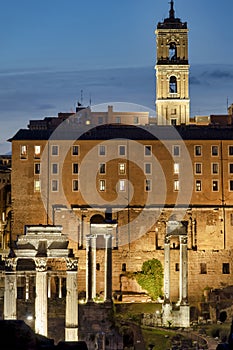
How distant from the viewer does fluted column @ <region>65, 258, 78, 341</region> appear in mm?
38625

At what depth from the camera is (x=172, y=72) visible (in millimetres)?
85188

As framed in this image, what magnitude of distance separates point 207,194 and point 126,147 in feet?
29.5

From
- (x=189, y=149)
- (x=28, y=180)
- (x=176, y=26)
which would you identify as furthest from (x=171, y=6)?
(x=28, y=180)

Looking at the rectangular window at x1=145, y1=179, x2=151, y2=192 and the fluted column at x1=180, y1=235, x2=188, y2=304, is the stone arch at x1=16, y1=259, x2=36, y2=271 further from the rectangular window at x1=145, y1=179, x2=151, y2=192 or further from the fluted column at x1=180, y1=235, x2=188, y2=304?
the rectangular window at x1=145, y1=179, x2=151, y2=192

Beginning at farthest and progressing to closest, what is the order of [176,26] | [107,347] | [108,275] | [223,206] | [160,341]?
[176,26], [223,206], [108,275], [160,341], [107,347]

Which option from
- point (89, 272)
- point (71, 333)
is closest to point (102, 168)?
point (89, 272)

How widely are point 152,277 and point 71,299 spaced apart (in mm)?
21575

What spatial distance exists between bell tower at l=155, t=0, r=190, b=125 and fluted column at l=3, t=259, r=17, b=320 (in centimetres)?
4787

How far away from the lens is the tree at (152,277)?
194ft

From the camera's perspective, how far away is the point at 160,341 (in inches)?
1766

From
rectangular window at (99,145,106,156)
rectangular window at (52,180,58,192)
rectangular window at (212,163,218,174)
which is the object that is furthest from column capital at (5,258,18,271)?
rectangular window at (212,163,218,174)

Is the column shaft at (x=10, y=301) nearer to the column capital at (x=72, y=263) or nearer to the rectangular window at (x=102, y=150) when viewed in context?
the column capital at (x=72, y=263)

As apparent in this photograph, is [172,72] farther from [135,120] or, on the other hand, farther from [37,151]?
[37,151]

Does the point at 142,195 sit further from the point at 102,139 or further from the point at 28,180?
the point at 28,180
